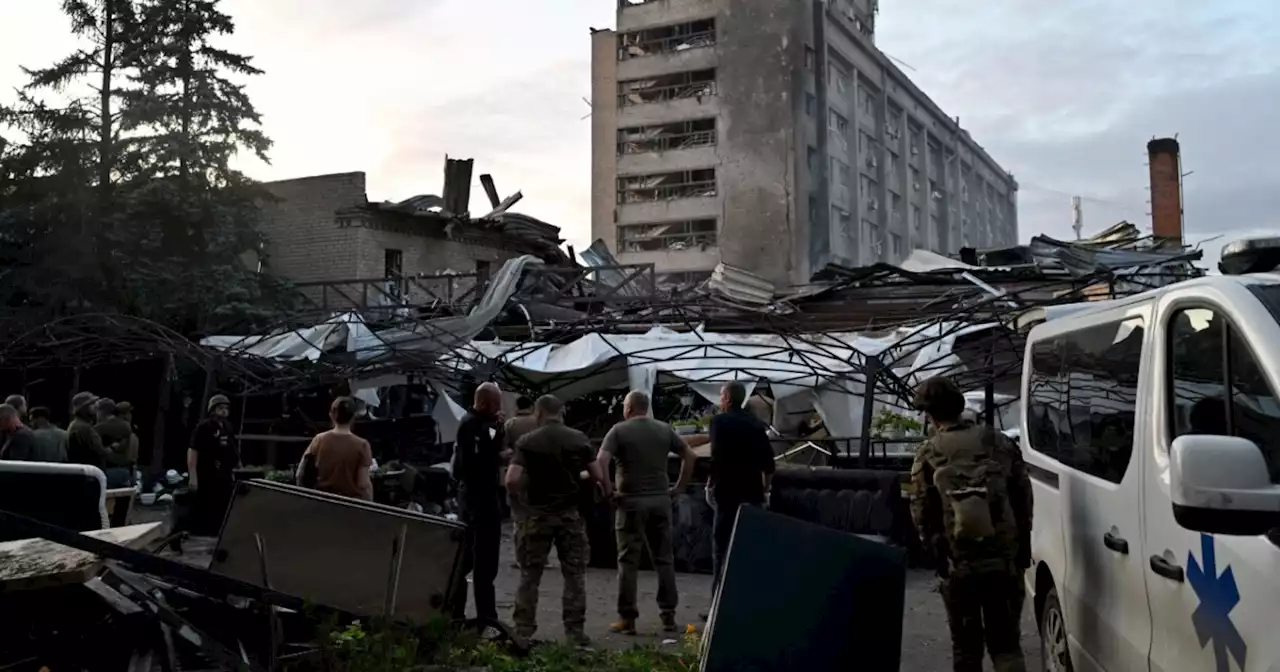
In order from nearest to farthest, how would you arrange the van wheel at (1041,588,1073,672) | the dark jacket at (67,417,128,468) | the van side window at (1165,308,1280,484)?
the van side window at (1165,308,1280,484)
the van wheel at (1041,588,1073,672)
the dark jacket at (67,417,128,468)

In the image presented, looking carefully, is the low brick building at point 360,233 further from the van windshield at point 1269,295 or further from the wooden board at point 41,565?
the van windshield at point 1269,295

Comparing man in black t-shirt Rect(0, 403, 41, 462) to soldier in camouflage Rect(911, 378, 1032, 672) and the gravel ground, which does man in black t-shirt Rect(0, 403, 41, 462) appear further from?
soldier in camouflage Rect(911, 378, 1032, 672)

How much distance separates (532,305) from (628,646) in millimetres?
10945

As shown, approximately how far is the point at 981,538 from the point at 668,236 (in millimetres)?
46519

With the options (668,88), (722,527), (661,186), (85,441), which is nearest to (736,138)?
(661,186)

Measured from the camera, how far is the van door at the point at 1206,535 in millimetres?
Result: 2564

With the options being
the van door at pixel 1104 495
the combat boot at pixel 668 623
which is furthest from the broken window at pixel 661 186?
the van door at pixel 1104 495

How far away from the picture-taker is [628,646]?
7.12 metres

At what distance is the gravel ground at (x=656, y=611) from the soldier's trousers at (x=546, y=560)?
1.33 feet

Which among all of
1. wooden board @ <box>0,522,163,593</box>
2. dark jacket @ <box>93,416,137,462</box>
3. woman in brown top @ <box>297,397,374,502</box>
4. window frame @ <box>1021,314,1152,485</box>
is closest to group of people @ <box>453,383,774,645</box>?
woman in brown top @ <box>297,397,374,502</box>

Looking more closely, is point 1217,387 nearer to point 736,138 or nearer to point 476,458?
point 476,458

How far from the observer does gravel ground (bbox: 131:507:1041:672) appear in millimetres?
7086

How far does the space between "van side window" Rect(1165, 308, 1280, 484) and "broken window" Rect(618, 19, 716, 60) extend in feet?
159

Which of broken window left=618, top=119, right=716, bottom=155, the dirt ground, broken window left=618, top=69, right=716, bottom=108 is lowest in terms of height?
the dirt ground
